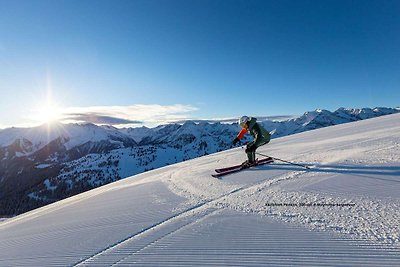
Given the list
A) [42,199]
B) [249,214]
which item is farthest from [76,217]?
[42,199]

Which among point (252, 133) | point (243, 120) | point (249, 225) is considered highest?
point (243, 120)

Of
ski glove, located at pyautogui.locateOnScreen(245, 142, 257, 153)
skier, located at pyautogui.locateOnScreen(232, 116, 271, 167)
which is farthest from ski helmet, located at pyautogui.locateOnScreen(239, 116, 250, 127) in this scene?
ski glove, located at pyautogui.locateOnScreen(245, 142, 257, 153)

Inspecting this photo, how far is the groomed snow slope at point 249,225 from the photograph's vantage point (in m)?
5.06

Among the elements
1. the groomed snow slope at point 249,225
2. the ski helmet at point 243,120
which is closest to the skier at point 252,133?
the ski helmet at point 243,120

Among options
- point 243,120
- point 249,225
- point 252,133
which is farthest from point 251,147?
point 249,225

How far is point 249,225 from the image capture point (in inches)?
256

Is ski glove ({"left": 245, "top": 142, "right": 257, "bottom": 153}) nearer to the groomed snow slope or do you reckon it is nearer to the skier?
the skier

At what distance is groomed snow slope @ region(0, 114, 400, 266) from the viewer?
16.6ft

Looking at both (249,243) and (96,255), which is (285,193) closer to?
(249,243)

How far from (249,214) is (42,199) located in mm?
223093

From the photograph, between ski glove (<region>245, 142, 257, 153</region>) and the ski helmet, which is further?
ski glove (<region>245, 142, 257, 153</region>)

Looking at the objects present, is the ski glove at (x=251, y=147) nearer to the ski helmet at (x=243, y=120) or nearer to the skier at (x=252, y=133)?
the skier at (x=252, y=133)

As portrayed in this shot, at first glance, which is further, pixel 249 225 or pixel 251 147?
pixel 251 147

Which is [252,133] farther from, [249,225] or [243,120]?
[249,225]
